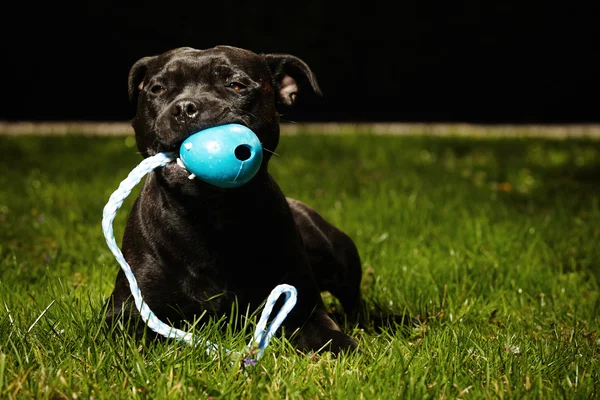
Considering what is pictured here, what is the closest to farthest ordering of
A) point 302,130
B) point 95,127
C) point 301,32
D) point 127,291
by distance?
point 127,291
point 302,130
point 95,127
point 301,32

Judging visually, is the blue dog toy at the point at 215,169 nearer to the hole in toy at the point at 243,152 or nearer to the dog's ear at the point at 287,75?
the hole in toy at the point at 243,152

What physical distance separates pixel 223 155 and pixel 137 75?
1133mm

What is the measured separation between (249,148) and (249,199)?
0.46 meters

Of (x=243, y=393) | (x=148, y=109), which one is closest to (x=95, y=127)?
(x=148, y=109)

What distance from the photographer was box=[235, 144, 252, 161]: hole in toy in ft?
9.05

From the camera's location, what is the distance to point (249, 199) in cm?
318

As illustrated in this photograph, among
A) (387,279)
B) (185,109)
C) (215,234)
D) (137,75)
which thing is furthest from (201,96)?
(387,279)

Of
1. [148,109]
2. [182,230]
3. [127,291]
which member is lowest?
[127,291]

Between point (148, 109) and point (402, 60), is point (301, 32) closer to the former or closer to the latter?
point (402, 60)

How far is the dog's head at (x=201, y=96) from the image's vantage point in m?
2.88

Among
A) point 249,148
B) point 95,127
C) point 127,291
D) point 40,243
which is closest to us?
point 249,148

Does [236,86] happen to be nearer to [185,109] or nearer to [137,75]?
[185,109]

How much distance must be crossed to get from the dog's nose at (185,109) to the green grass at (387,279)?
2.69 ft

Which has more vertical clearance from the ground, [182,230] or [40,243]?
[182,230]
